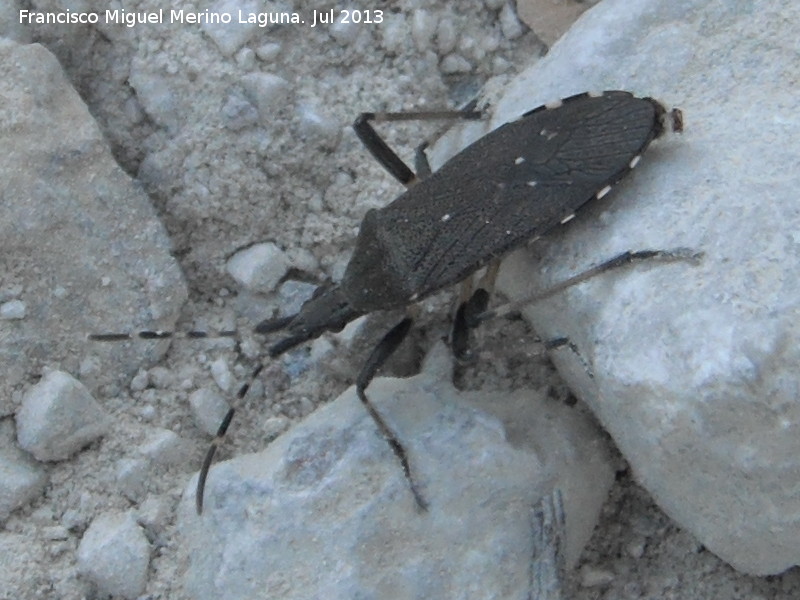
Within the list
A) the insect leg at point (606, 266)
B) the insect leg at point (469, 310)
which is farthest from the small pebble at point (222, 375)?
the insect leg at point (606, 266)

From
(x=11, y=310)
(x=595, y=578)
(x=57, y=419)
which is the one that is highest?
(x=11, y=310)

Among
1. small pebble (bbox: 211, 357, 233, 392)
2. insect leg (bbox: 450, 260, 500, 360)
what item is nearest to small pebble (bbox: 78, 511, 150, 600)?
small pebble (bbox: 211, 357, 233, 392)

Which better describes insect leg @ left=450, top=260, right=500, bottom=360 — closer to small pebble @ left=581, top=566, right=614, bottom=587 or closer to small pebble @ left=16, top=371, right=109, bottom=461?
small pebble @ left=581, top=566, right=614, bottom=587

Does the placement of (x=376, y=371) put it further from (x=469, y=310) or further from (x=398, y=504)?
(x=398, y=504)

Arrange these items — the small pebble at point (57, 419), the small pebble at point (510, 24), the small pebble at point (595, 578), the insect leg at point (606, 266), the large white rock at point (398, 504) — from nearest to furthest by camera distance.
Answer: the insect leg at point (606, 266) < the large white rock at point (398, 504) < the small pebble at point (595, 578) < the small pebble at point (57, 419) < the small pebble at point (510, 24)

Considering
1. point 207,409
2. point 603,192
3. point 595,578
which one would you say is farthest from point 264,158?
point 595,578

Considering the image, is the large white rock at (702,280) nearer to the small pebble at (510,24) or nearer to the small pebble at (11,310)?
the small pebble at (510,24)

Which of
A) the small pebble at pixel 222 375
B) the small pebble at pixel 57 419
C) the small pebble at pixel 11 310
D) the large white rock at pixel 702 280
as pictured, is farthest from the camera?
the small pebble at pixel 222 375
